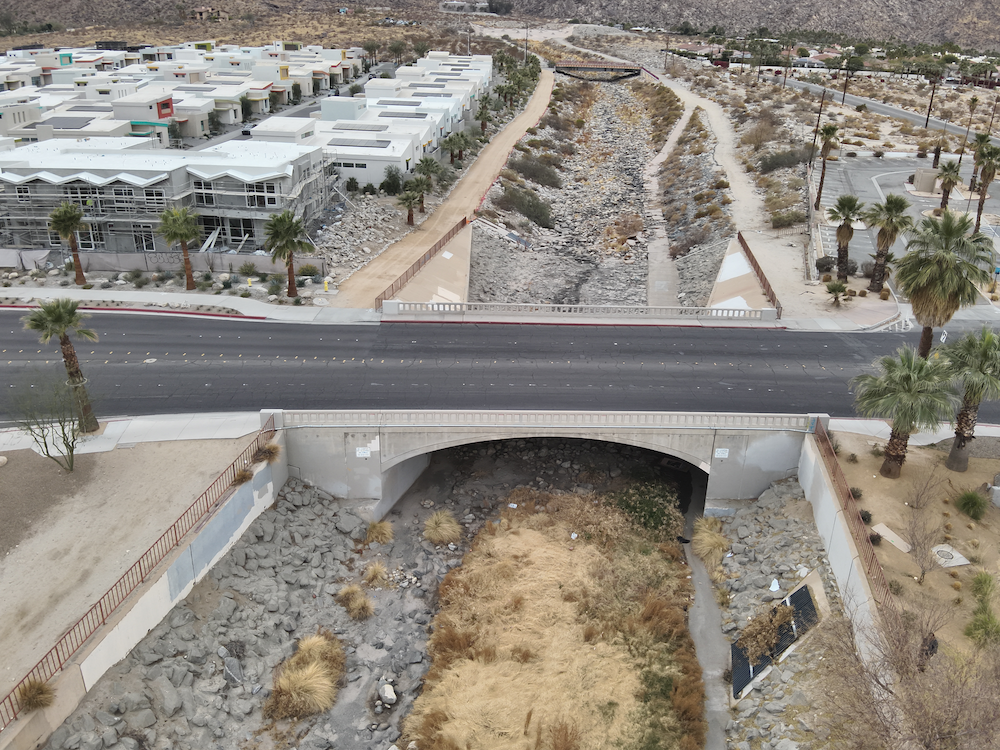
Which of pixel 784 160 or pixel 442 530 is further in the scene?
pixel 784 160

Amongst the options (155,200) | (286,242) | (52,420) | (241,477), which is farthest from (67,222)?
(241,477)

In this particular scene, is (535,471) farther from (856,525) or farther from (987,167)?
(987,167)

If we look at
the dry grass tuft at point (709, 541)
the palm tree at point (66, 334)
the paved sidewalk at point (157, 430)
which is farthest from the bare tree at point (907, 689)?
the palm tree at point (66, 334)

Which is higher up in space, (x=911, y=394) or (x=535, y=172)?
(x=911, y=394)

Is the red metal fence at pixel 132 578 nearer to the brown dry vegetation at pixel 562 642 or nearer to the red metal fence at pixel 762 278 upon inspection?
the brown dry vegetation at pixel 562 642

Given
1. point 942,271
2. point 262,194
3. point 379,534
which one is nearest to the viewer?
point 942,271

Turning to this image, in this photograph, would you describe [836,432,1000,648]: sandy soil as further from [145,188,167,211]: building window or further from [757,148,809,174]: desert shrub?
[757,148,809,174]: desert shrub

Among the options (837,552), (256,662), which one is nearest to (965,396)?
(837,552)
